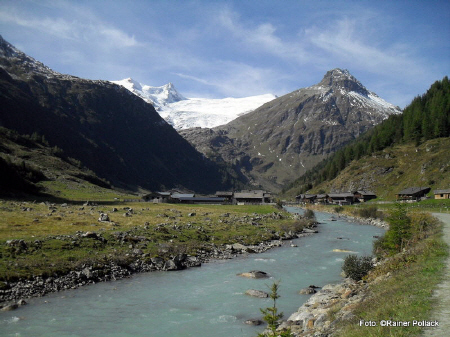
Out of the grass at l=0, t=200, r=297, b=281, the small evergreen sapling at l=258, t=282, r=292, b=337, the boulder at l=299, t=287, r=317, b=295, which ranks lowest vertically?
the boulder at l=299, t=287, r=317, b=295

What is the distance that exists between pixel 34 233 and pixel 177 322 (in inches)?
1046

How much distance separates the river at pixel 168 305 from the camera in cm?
1919

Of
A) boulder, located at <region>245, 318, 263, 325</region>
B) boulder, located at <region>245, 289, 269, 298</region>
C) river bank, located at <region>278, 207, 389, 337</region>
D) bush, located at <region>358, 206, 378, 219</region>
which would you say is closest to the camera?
river bank, located at <region>278, 207, 389, 337</region>

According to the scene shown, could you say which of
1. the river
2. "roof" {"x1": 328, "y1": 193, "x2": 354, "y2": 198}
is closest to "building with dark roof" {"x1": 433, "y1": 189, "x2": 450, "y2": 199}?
"roof" {"x1": 328, "y1": 193, "x2": 354, "y2": 198}

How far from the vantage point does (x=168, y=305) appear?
2370cm

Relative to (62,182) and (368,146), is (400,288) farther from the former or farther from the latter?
(368,146)

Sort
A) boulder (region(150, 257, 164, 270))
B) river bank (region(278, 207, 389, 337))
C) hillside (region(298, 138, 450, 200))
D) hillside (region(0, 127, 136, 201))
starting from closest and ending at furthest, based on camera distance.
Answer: river bank (region(278, 207, 389, 337)) < boulder (region(150, 257, 164, 270)) < hillside (region(0, 127, 136, 201)) < hillside (region(298, 138, 450, 200))

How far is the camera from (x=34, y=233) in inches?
1479

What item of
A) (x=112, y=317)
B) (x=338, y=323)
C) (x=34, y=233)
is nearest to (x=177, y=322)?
(x=112, y=317)

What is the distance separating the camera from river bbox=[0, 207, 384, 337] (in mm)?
19188

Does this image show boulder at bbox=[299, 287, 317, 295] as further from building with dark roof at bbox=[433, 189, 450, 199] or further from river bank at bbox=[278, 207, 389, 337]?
building with dark roof at bbox=[433, 189, 450, 199]

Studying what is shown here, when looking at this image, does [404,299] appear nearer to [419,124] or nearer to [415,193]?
[415,193]

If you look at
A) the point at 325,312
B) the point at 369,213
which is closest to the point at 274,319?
the point at 325,312

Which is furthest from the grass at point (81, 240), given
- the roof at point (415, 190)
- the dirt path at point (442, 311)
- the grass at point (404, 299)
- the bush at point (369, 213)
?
the roof at point (415, 190)
